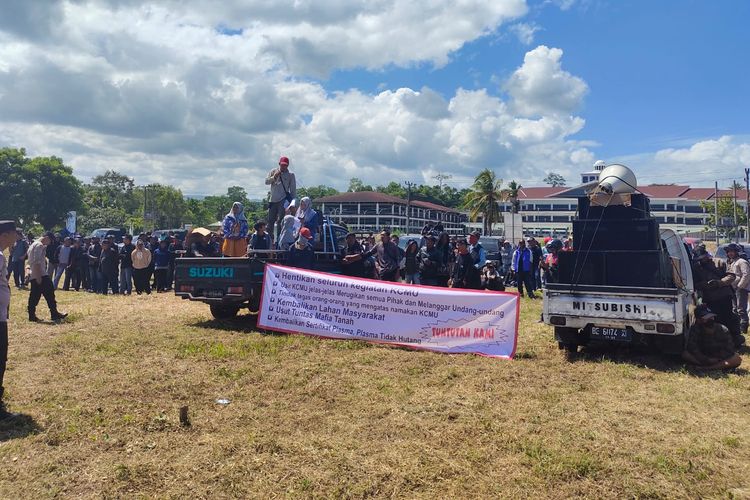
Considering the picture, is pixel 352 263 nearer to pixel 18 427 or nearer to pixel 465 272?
pixel 465 272

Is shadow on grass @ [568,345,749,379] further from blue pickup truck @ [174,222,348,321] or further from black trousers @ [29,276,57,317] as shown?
black trousers @ [29,276,57,317]

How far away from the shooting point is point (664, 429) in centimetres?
496

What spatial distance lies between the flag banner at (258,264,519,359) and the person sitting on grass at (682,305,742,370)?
237 centimetres

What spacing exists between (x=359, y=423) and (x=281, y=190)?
22.0 ft

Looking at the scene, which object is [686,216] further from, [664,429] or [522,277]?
[664,429]

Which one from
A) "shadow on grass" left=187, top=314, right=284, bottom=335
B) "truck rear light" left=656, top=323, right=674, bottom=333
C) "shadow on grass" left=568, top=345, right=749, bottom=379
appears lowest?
"shadow on grass" left=568, top=345, right=749, bottom=379

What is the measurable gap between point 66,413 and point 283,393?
2.06 metres

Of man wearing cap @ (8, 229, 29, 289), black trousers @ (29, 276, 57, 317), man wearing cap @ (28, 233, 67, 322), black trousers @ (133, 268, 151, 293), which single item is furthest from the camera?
man wearing cap @ (8, 229, 29, 289)

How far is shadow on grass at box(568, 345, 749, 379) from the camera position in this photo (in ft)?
23.1

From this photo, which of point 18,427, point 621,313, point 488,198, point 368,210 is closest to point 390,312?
point 621,313

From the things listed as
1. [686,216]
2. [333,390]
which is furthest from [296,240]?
[686,216]

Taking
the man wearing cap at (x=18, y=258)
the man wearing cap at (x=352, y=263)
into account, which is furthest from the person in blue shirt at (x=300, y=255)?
the man wearing cap at (x=18, y=258)

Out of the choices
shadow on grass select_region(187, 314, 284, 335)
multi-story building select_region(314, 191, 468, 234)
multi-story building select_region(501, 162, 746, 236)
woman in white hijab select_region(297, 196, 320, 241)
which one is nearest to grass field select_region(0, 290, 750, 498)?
shadow on grass select_region(187, 314, 284, 335)

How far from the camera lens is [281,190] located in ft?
35.9
